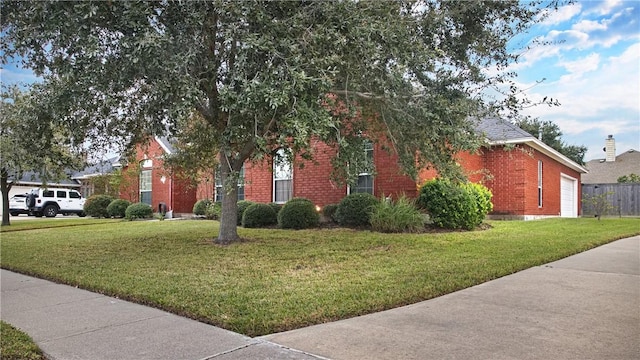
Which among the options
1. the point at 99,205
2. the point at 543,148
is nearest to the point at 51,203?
the point at 99,205

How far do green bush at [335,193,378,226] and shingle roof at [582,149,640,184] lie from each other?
2904 centimetres

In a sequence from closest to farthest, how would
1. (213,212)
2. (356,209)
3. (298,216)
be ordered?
(356,209)
(298,216)
(213,212)

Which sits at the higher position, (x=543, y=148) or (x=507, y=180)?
(x=543, y=148)

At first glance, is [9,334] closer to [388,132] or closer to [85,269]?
[85,269]

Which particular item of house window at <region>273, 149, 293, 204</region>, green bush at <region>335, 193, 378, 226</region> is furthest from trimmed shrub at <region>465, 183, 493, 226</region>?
house window at <region>273, 149, 293, 204</region>

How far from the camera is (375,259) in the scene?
26.1 ft

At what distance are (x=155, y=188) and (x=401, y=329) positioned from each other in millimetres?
21791

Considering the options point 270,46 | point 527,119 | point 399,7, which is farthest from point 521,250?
point 270,46

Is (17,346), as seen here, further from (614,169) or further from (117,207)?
(614,169)

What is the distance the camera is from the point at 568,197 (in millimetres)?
24281

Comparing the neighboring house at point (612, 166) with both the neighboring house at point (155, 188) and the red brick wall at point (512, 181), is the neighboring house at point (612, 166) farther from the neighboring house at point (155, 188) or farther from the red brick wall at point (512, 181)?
the neighboring house at point (155, 188)

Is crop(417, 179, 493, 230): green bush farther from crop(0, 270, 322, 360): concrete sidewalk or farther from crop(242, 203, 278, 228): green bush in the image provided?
crop(0, 270, 322, 360): concrete sidewalk

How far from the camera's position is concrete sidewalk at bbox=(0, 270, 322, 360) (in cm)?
357

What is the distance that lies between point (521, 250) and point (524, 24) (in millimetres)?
4375
